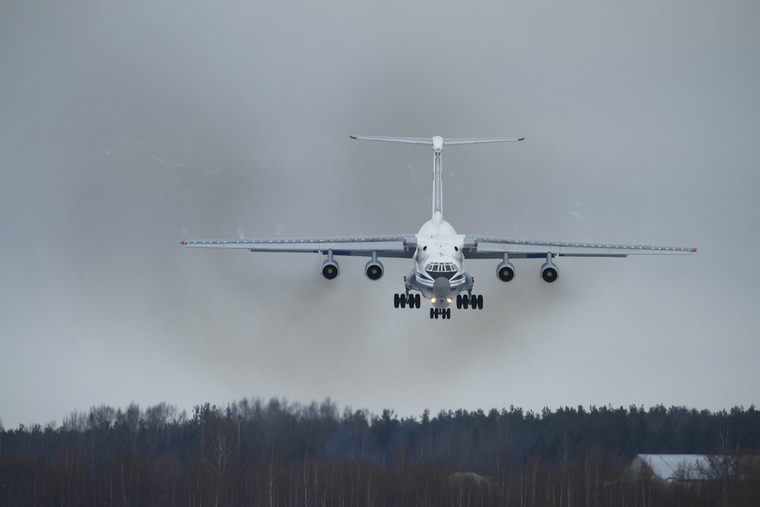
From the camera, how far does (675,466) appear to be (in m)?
61.8

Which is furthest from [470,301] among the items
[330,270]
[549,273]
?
[330,270]

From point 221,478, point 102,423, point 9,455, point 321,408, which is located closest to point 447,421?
point 321,408

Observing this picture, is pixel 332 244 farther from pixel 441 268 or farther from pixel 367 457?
pixel 367 457

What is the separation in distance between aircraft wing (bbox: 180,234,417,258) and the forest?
45.3ft

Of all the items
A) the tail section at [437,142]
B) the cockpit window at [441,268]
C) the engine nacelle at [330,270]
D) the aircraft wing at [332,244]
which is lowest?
the cockpit window at [441,268]

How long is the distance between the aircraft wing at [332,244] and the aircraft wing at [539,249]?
2198mm

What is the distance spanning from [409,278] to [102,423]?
22744 mm

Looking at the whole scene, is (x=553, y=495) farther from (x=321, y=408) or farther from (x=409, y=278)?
(x=409, y=278)

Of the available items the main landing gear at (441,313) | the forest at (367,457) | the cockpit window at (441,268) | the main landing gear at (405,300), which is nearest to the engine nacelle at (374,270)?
the cockpit window at (441,268)

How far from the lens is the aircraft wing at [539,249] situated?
47188 millimetres

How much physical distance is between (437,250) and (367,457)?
21.1 m

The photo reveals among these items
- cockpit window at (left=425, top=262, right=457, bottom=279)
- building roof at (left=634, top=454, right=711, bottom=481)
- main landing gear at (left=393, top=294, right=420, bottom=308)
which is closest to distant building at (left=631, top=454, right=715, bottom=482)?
building roof at (left=634, top=454, right=711, bottom=481)

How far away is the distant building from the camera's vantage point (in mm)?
59406

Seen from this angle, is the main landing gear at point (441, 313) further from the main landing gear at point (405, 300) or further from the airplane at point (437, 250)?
the main landing gear at point (405, 300)
